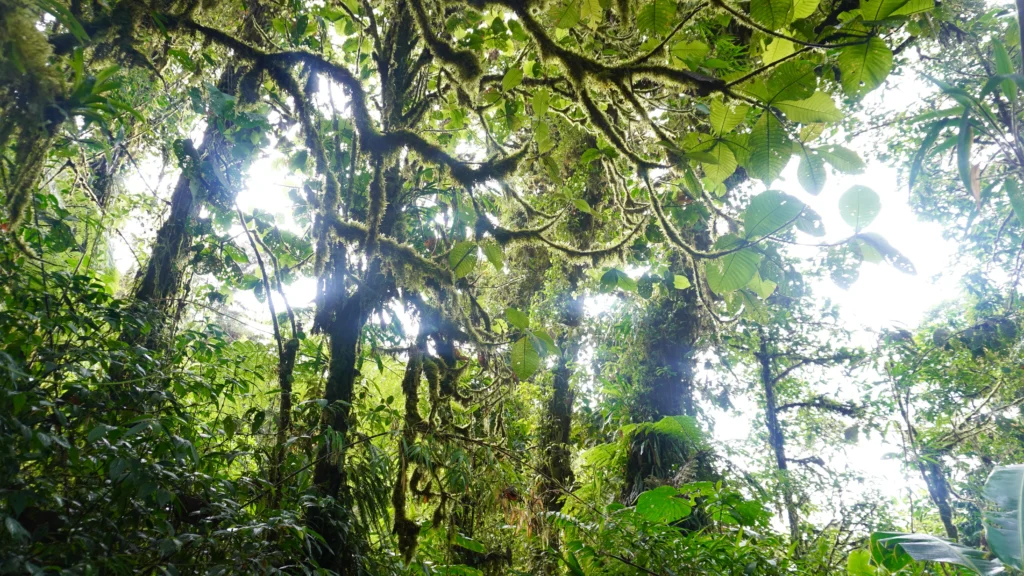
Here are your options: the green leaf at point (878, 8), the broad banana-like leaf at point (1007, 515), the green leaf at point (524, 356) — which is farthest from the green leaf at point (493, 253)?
the broad banana-like leaf at point (1007, 515)

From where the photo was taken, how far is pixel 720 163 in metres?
1.12

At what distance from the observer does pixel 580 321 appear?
4434 mm

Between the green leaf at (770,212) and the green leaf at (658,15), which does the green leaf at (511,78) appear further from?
the green leaf at (770,212)

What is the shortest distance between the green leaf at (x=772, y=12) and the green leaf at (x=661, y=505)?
1.86m

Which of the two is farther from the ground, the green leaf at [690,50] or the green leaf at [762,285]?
the green leaf at [690,50]

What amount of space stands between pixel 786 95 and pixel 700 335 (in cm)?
436

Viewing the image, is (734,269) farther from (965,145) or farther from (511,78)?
(511,78)

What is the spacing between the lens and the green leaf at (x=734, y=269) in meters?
1.06

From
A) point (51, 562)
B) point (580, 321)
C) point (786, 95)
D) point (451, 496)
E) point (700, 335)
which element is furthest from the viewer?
point (700, 335)

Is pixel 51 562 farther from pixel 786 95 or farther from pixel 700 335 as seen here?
pixel 700 335

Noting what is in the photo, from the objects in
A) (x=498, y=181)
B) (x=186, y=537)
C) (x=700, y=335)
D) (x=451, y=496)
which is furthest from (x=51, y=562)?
(x=700, y=335)

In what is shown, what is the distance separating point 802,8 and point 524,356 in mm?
945

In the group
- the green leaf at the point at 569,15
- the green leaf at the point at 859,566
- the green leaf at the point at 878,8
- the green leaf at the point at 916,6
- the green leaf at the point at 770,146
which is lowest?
the green leaf at the point at 859,566

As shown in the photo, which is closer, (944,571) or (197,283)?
(944,571)
